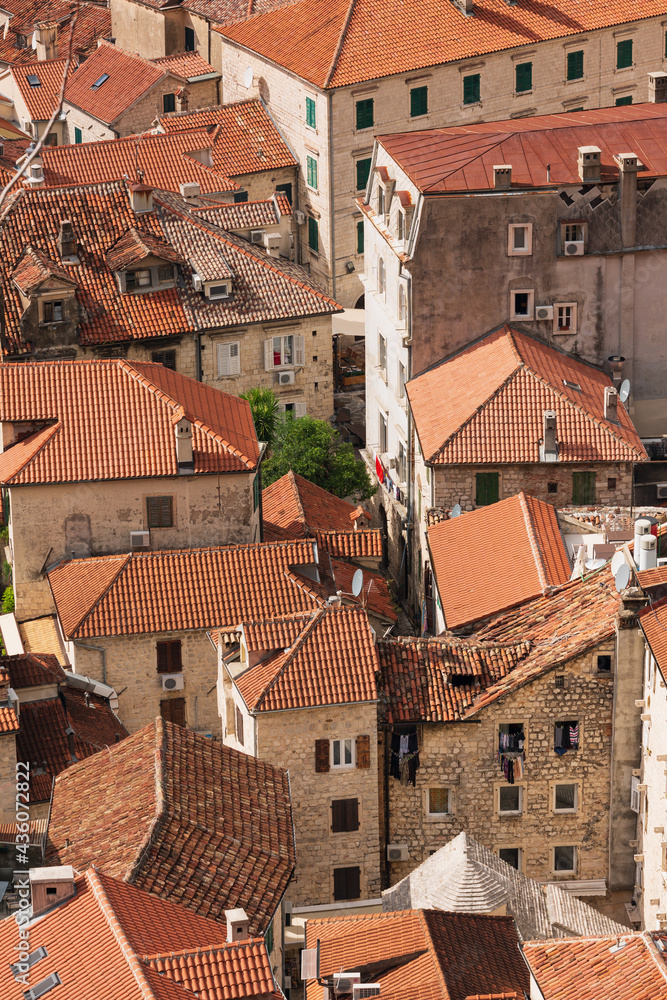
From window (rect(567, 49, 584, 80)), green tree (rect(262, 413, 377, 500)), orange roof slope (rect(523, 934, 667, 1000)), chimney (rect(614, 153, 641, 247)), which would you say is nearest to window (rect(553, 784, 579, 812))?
orange roof slope (rect(523, 934, 667, 1000))

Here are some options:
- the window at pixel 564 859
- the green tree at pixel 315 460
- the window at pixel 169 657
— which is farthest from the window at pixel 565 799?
the green tree at pixel 315 460

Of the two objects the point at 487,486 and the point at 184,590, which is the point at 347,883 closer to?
the point at 184,590

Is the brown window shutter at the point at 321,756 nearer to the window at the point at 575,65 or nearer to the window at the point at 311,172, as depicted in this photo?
the window at the point at 311,172

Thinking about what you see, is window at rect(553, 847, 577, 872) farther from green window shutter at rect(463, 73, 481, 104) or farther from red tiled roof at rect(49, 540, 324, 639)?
green window shutter at rect(463, 73, 481, 104)

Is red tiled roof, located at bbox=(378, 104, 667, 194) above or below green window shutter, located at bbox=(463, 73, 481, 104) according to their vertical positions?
below

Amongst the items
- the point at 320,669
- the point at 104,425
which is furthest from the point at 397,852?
the point at 104,425

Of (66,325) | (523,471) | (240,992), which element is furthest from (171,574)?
(240,992)
